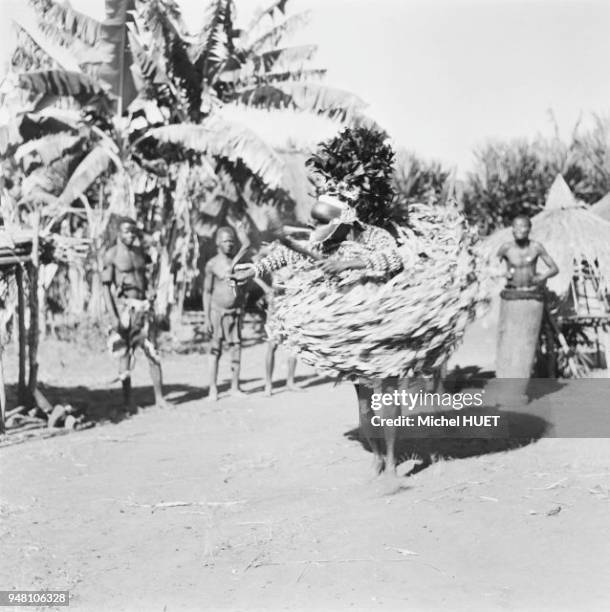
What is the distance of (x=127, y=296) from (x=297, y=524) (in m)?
4.76

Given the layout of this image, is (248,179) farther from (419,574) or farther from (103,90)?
(419,574)

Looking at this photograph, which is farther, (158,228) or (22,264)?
(158,228)

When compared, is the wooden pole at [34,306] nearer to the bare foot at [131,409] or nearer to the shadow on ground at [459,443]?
the bare foot at [131,409]

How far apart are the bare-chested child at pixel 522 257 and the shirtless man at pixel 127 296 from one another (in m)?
3.68

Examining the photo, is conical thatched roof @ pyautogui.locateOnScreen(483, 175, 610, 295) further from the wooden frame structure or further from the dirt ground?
the wooden frame structure

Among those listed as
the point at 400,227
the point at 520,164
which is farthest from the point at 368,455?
the point at 520,164

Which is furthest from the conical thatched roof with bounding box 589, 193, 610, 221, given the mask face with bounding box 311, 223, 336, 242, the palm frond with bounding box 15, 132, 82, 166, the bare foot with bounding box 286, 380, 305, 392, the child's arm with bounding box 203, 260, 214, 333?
the mask face with bounding box 311, 223, 336, 242

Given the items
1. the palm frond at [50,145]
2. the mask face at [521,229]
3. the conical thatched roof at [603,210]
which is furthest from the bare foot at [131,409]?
the conical thatched roof at [603,210]

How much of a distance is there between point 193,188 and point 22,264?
7225 mm

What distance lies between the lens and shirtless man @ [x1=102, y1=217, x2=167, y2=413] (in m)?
8.63

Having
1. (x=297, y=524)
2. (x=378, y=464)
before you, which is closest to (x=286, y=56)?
(x=378, y=464)

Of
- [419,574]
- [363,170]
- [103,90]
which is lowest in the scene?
[419,574]

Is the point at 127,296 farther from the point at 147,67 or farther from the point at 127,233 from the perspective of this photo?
the point at 147,67

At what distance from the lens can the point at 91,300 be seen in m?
14.5
